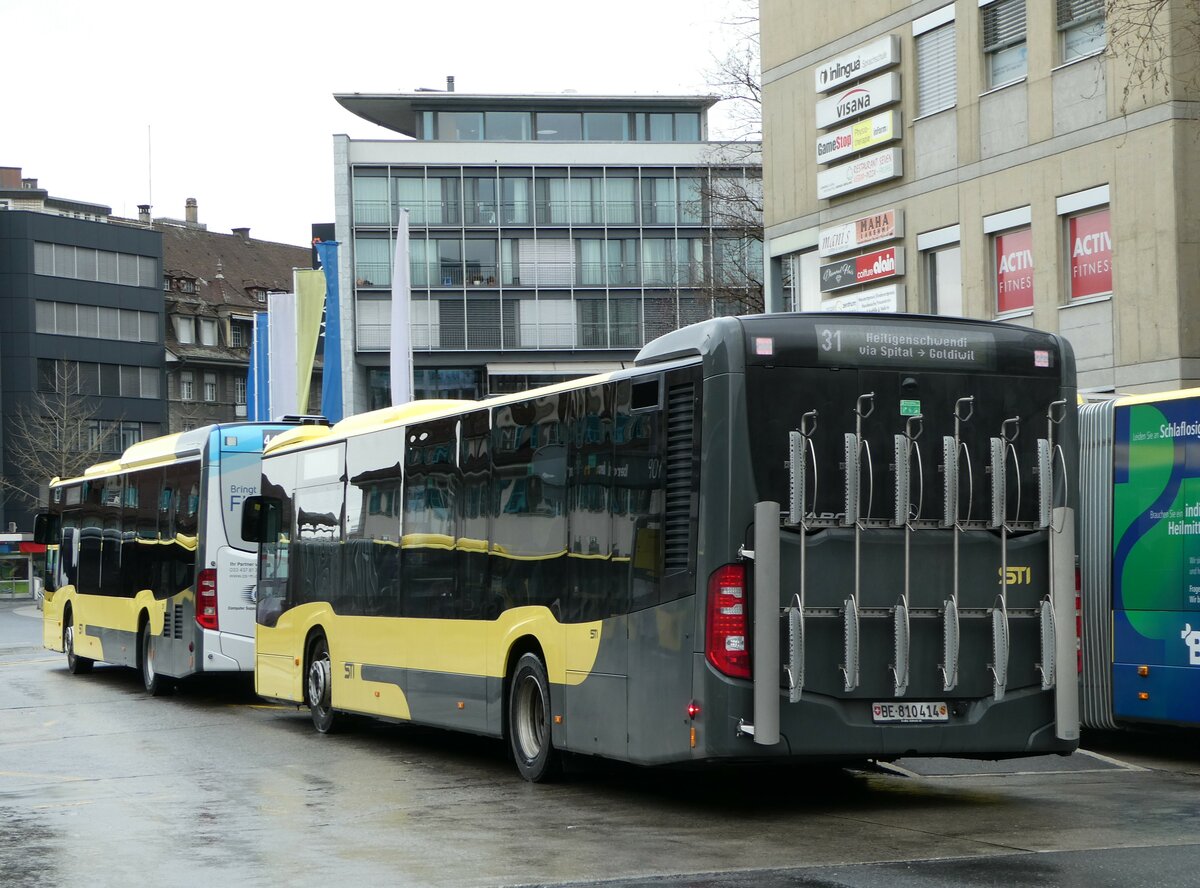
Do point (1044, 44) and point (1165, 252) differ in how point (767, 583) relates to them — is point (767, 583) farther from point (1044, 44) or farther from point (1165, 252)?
point (1044, 44)

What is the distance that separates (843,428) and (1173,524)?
4246mm

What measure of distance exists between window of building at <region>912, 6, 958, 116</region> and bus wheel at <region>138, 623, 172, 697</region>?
49.0 ft

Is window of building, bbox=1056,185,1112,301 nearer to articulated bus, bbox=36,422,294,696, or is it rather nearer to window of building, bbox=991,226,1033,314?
window of building, bbox=991,226,1033,314

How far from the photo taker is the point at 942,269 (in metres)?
30.6

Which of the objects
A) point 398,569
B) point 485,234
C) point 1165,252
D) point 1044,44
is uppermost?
point 485,234

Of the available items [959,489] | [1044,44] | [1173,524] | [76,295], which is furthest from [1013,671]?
[76,295]

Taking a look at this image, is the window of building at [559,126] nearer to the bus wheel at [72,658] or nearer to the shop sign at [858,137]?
the shop sign at [858,137]

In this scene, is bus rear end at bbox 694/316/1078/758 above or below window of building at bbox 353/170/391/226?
below

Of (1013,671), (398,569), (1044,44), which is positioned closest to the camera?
(1013,671)

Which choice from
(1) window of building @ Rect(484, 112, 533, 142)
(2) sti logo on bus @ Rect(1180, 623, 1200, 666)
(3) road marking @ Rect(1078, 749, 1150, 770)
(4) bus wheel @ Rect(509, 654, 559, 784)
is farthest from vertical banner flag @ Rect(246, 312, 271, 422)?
(1) window of building @ Rect(484, 112, 533, 142)

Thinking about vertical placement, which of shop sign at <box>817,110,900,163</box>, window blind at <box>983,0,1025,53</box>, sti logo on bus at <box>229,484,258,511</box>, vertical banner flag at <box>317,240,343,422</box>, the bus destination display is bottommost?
sti logo on bus at <box>229,484,258,511</box>

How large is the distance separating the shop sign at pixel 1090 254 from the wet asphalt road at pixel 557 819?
1120 centimetres

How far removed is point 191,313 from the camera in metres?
104

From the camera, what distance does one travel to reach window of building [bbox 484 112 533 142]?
275 ft
